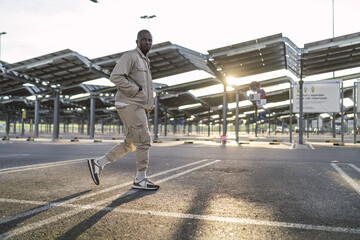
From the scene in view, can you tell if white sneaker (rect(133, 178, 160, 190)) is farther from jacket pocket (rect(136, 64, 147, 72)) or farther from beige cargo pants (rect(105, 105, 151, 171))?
jacket pocket (rect(136, 64, 147, 72))

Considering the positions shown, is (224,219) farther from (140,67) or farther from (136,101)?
(140,67)

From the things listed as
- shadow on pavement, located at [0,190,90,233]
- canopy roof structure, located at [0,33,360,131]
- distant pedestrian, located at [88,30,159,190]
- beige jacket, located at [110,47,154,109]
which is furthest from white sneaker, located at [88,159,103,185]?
canopy roof structure, located at [0,33,360,131]

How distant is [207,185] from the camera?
3771mm

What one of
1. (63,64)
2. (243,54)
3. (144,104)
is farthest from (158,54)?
(144,104)

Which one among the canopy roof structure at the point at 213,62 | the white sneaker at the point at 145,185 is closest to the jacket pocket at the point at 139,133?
the white sneaker at the point at 145,185

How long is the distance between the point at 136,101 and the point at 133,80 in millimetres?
289

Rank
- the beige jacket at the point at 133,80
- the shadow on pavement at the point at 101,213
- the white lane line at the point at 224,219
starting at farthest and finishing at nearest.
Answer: the beige jacket at the point at 133,80 → the white lane line at the point at 224,219 → the shadow on pavement at the point at 101,213

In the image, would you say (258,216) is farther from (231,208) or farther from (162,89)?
(162,89)

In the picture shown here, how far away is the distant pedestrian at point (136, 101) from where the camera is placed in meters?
3.44

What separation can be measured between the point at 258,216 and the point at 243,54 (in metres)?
15.2

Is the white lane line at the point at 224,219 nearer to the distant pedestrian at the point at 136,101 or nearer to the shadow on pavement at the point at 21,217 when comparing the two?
the shadow on pavement at the point at 21,217

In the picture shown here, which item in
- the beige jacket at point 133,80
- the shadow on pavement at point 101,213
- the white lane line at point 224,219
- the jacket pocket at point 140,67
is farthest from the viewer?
the jacket pocket at point 140,67

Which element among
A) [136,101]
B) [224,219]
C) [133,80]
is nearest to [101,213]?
[224,219]

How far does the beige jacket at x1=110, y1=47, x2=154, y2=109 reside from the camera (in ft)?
11.1
